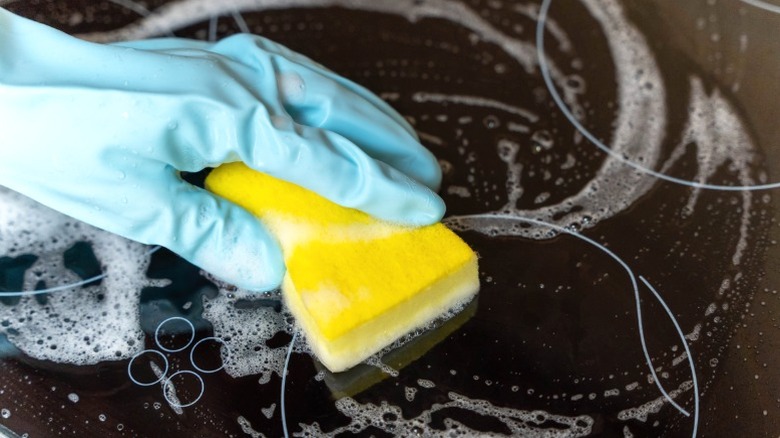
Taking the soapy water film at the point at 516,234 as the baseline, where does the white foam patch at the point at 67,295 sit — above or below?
below

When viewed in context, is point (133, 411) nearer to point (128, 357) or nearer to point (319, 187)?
point (128, 357)

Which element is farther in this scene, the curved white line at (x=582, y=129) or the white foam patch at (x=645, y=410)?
the curved white line at (x=582, y=129)

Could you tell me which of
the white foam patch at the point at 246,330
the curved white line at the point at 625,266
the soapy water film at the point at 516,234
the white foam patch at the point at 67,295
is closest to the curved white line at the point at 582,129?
the soapy water film at the point at 516,234

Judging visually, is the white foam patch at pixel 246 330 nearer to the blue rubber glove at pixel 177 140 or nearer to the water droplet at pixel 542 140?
the blue rubber glove at pixel 177 140

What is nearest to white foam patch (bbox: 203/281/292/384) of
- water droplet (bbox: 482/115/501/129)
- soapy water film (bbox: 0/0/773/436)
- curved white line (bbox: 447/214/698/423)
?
soapy water film (bbox: 0/0/773/436)

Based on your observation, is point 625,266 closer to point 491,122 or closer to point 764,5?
point 491,122

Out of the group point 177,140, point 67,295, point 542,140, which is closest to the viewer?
point 177,140

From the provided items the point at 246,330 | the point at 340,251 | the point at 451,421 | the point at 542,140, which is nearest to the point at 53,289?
the point at 246,330

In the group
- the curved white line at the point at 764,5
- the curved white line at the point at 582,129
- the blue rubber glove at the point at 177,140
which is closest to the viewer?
the blue rubber glove at the point at 177,140
